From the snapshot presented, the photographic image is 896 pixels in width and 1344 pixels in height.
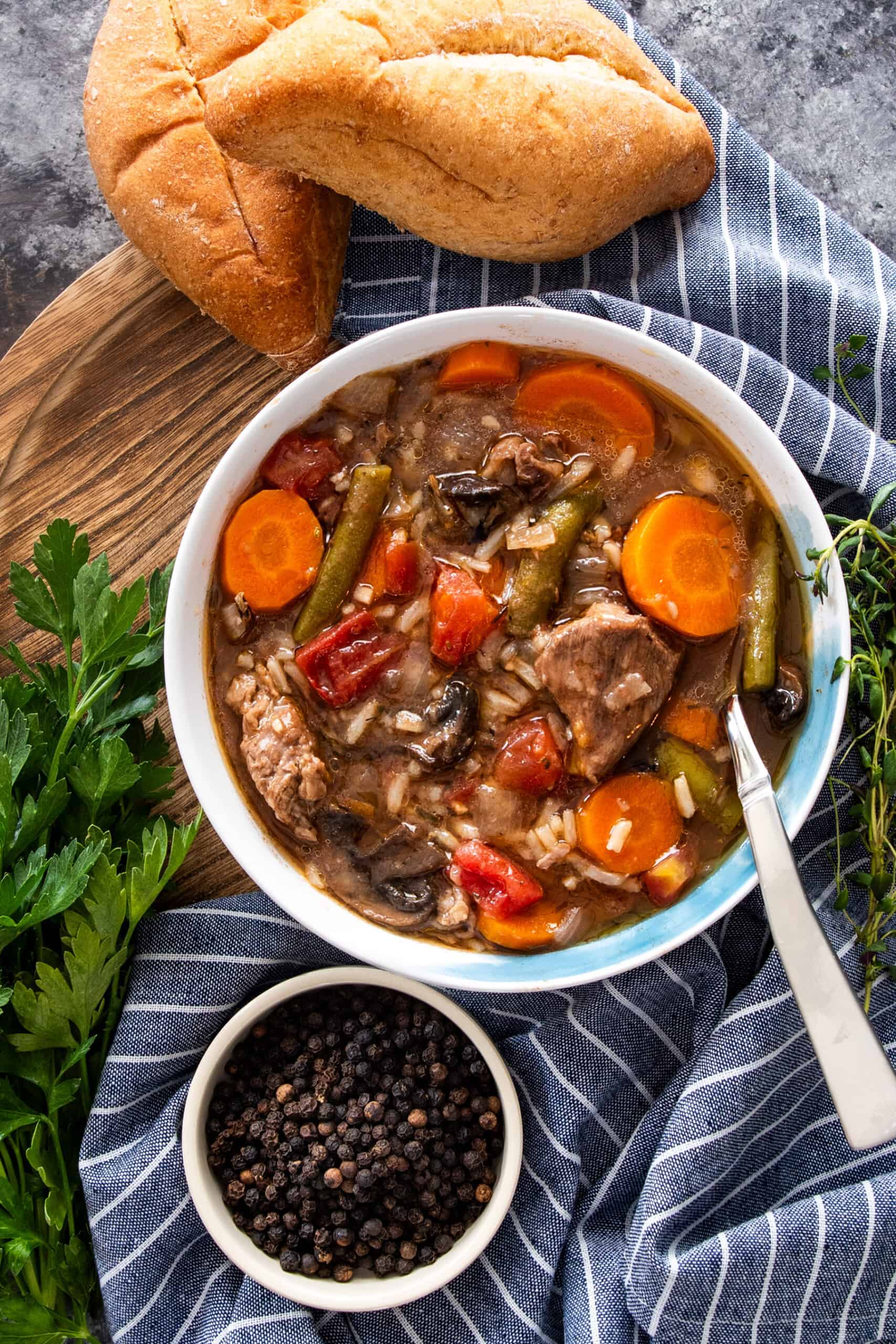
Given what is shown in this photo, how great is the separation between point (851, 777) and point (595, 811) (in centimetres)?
91

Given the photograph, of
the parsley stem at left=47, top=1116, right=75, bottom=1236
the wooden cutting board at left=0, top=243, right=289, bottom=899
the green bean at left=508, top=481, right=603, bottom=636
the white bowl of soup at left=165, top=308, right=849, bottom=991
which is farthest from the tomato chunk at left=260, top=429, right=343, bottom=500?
the parsley stem at left=47, top=1116, right=75, bottom=1236

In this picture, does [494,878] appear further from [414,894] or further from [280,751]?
[280,751]

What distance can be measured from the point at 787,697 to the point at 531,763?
30.7 inches

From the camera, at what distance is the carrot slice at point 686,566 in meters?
3.33

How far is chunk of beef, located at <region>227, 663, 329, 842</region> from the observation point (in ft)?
11.0

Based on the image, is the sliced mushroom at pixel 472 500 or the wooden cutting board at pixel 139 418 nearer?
the sliced mushroom at pixel 472 500

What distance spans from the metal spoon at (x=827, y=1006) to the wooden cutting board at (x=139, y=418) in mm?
1795

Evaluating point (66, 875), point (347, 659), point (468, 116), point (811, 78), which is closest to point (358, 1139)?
point (66, 875)

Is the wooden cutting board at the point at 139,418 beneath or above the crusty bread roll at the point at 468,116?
beneath

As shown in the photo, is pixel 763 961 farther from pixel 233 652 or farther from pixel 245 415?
pixel 245 415

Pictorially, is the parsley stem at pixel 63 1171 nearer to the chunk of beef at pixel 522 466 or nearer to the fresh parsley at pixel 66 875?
the fresh parsley at pixel 66 875

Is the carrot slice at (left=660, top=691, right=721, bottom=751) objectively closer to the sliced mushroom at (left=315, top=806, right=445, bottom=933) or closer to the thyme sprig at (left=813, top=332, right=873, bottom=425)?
the sliced mushroom at (left=315, top=806, right=445, bottom=933)

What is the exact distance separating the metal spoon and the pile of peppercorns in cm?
130

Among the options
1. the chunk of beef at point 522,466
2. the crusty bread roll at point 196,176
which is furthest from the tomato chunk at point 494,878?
the crusty bread roll at point 196,176
